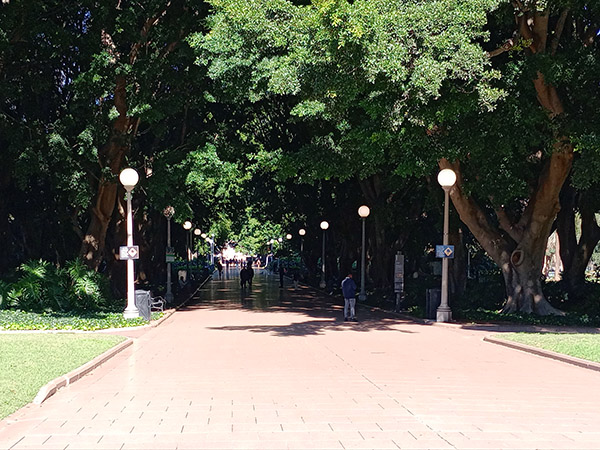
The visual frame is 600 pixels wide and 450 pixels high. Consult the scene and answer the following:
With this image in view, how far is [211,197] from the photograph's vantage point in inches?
1657

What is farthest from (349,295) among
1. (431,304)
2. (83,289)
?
(83,289)

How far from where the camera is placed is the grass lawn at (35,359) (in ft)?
28.7

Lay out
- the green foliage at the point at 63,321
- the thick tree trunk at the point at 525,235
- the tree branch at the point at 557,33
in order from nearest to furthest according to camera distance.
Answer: the green foliage at the point at 63,321 < the tree branch at the point at 557,33 < the thick tree trunk at the point at 525,235

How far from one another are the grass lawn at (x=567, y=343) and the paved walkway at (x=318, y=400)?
56 cm

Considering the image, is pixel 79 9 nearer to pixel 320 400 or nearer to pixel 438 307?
pixel 438 307

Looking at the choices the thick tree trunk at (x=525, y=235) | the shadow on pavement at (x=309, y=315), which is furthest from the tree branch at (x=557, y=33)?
the shadow on pavement at (x=309, y=315)

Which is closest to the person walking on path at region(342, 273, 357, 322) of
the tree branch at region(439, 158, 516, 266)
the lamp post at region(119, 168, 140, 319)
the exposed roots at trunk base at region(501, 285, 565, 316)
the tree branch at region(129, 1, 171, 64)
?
the tree branch at region(439, 158, 516, 266)

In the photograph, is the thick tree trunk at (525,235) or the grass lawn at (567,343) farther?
the thick tree trunk at (525,235)

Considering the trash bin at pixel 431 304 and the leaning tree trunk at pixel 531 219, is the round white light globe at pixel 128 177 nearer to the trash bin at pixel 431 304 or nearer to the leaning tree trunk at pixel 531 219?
the leaning tree trunk at pixel 531 219

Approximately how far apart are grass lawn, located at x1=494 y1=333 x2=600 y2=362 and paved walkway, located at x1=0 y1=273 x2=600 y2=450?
A: 0.56m

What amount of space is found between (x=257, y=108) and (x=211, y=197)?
13032mm

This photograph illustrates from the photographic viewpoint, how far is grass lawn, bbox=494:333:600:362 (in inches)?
516

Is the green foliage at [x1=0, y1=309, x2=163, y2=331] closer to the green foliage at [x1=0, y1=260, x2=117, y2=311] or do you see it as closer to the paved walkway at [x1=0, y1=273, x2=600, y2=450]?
the green foliage at [x1=0, y1=260, x2=117, y2=311]

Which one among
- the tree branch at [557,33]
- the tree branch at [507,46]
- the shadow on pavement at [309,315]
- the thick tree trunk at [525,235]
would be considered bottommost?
the shadow on pavement at [309,315]
